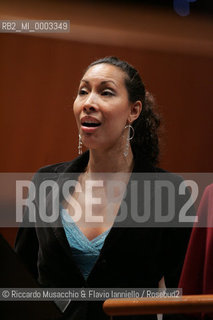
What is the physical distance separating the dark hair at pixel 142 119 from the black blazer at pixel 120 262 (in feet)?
0.78

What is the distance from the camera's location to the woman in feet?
4.40

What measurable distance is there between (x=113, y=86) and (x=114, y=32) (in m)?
0.22

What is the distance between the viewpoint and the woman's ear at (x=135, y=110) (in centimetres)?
148

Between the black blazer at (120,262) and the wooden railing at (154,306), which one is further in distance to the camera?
the black blazer at (120,262)

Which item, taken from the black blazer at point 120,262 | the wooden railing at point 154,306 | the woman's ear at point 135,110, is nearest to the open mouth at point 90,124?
the woman's ear at point 135,110

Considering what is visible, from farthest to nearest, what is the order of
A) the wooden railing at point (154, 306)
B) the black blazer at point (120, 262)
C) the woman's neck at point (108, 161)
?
the woman's neck at point (108, 161), the black blazer at point (120, 262), the wooden railing at point (154, 306)

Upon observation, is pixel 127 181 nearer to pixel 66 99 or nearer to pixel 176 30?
pixel 66 99

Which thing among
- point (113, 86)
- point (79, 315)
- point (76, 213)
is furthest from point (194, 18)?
point (79, 315)

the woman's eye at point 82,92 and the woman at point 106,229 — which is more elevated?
the woman's eye at point 82,92

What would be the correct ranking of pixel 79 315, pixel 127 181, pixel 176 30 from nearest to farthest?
pixel 79 315 → pixel 127 181 → pixel 176 30

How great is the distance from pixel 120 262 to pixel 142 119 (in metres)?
0.41

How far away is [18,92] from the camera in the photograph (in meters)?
1.57

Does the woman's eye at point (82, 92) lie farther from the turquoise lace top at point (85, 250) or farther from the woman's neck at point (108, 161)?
the turquoise lace top at point (85, 250)

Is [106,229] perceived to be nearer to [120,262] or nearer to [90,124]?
[120,262]
